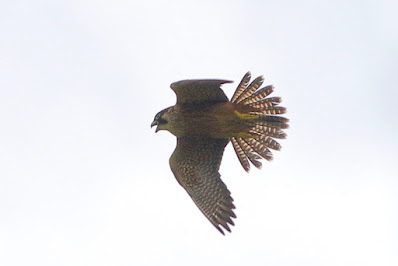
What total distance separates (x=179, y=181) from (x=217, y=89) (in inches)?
82.7

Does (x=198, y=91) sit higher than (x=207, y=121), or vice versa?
(x=198, y=91)

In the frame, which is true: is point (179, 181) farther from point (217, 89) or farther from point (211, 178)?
point (217, 89)

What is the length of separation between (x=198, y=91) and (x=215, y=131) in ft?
3.05

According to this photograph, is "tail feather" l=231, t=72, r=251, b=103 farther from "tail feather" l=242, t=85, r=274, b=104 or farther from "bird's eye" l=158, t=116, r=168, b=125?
"bird's eye" l=158, t=116, r=168, b=125

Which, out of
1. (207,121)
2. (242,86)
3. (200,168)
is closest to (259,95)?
(242,86)

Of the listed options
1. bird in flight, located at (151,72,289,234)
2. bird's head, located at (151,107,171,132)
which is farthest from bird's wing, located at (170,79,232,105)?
bird's head, located at (151,107,171,132)

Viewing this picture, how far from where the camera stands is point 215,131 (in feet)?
55.4

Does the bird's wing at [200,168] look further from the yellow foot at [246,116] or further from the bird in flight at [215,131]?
the yellow foot at [246,116]

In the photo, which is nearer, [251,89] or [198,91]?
[198,91]

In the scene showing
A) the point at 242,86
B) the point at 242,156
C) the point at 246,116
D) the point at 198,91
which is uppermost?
the point at 198,91

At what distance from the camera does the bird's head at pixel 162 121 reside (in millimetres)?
17078

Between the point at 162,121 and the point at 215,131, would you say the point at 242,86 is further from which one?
the point at 162,121

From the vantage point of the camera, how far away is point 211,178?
17234 mm

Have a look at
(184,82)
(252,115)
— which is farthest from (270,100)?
(184,82)
